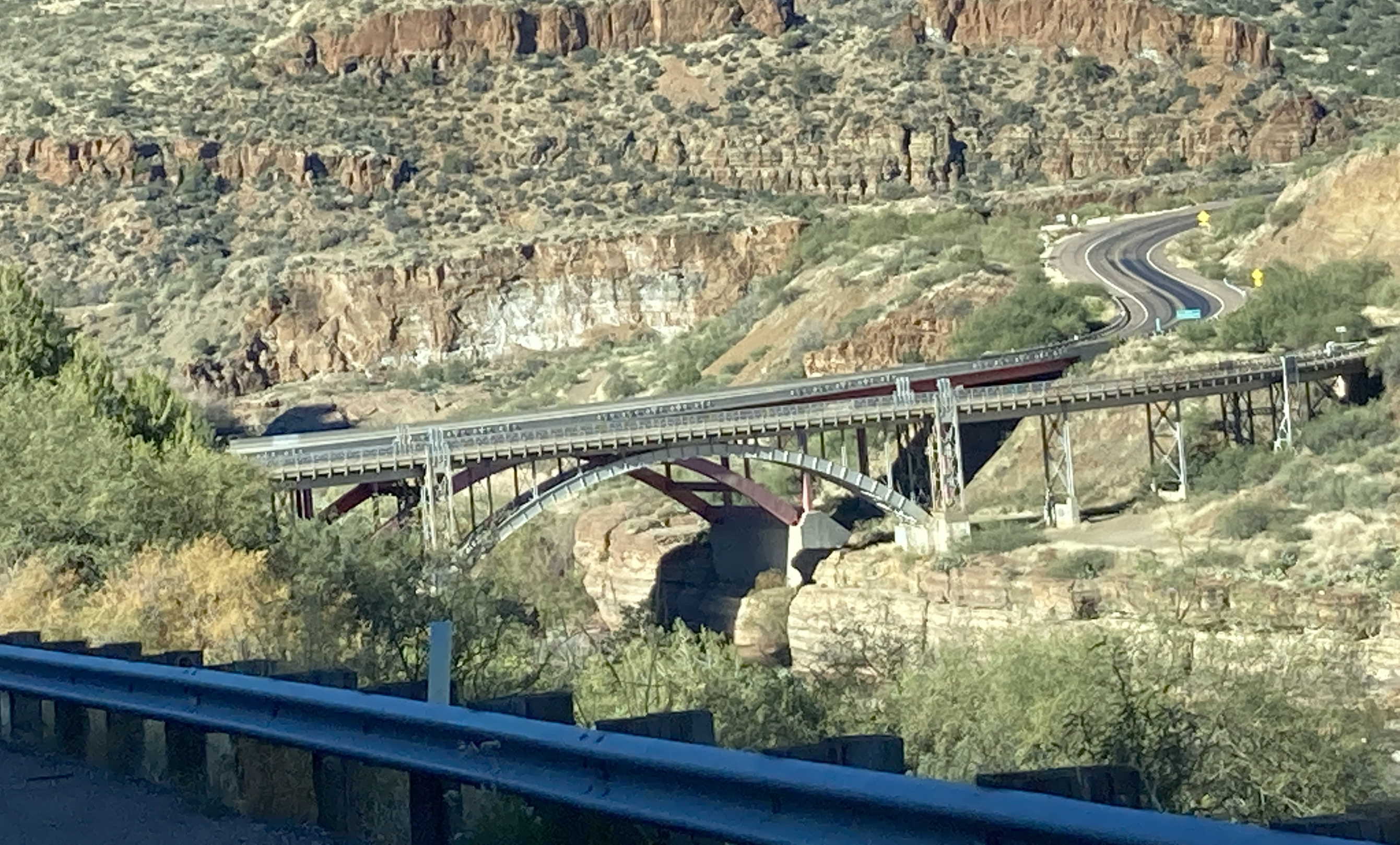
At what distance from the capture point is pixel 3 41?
114938mm

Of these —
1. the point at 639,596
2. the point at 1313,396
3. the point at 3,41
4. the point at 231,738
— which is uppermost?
the point at 3,41

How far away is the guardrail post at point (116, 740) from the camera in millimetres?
10812

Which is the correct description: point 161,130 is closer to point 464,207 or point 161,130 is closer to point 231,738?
point 464,207

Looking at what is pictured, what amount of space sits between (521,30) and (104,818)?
106239 millimetres

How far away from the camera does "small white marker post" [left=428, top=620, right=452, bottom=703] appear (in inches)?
342

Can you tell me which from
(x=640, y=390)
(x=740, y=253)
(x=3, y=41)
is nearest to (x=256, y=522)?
(x=640, y=390)

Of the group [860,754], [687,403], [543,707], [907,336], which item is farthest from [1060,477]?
[860,754]

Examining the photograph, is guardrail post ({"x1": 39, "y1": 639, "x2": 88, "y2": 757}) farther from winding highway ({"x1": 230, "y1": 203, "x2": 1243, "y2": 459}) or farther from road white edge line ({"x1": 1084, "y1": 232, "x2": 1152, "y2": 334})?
road white edge line ({"x1": 1084, "y1": 232, "x2": 1152, "y2": 334})

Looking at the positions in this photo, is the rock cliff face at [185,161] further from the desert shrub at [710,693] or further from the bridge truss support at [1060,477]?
the desert shrub at [710,693]

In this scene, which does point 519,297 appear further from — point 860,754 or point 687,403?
point 860,754

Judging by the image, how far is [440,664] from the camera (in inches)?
345

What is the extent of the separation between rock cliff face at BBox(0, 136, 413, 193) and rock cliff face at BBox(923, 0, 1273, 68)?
2902 cm

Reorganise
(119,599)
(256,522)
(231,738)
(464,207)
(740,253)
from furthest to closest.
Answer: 1. (464,207)
2. (740,253)
3. (256,522)
4. (119,599)
5. (231,738)

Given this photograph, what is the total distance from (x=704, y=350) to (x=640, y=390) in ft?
10.2
